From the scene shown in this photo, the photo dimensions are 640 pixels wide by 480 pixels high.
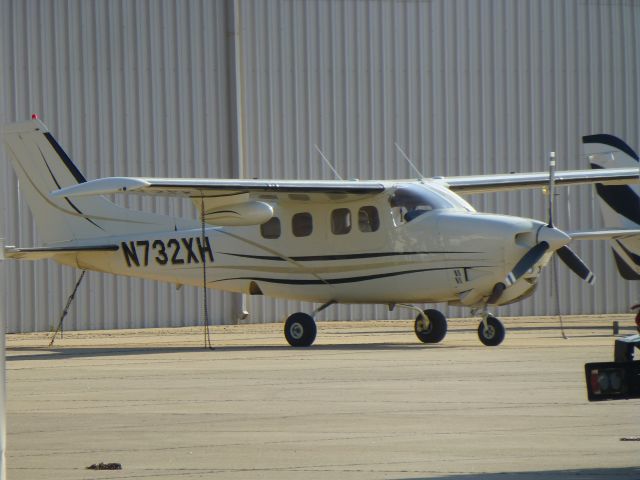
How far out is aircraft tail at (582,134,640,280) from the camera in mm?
24766

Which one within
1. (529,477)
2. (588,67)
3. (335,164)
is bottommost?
(529,477)

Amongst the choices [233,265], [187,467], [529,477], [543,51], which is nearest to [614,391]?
[529,477]

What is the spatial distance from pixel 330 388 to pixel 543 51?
19316 millimetres

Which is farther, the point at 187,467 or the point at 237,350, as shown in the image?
the point at 237,350

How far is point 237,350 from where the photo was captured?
18359 mm

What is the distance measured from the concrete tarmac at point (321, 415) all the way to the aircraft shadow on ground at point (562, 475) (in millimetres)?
16

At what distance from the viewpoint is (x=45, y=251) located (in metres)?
20.0

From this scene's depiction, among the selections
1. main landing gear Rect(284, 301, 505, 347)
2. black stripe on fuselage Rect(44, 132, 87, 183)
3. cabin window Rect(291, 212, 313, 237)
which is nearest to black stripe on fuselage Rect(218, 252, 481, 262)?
cabin window Rect(291, 212, 313, 237)

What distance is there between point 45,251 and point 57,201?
3.86 ft

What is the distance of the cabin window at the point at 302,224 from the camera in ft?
63.1

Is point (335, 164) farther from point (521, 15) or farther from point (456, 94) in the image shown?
point (521, 15)

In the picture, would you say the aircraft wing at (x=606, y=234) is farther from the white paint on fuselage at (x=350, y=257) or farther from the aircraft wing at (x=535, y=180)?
the white paint on fuselage at (x=350, y=257)

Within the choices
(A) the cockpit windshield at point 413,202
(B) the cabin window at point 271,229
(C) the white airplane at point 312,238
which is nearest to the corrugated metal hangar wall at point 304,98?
(C) the white airplane at point 312,238

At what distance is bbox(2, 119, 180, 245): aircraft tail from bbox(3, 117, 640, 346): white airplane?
0.02 metres
